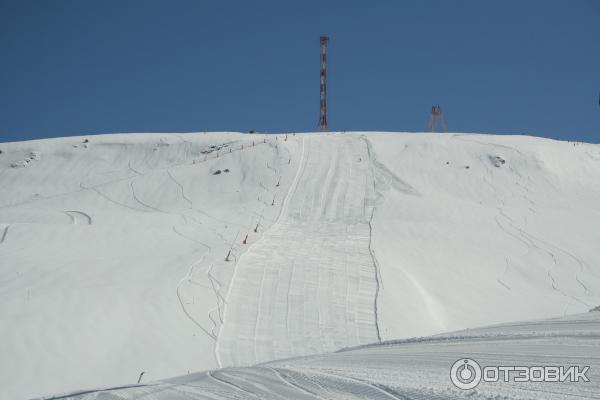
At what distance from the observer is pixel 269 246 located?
15.9m

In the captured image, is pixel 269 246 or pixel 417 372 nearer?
pixel 417 372

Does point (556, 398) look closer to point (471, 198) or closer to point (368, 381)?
point (368, 381)

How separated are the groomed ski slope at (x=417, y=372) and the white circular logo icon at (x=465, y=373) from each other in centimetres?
5

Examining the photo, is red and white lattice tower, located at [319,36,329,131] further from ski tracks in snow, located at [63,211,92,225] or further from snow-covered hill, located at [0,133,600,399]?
ski tracks in snow, located at [63,211,92,225]

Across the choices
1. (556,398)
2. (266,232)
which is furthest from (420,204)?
(556,398)

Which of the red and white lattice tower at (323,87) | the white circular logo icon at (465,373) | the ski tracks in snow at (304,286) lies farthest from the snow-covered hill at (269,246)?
the red and white lattice tower at (323,87)

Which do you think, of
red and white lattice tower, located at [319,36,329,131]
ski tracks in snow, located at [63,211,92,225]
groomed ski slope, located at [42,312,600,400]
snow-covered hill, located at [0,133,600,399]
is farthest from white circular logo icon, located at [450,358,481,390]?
red and white lattice tower, located at [319,36,329,131]

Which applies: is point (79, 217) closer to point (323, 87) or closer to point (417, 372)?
point (417, 372)

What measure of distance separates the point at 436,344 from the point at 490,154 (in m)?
23.8

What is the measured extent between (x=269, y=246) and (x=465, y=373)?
11745 millimetres

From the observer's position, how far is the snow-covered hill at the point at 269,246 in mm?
10336

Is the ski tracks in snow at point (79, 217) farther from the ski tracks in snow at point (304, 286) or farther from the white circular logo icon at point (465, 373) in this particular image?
the white circular logo icon at point (465, 373)

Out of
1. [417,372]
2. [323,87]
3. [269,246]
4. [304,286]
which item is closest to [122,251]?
[269,246]

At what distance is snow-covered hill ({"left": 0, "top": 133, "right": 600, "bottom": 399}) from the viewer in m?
10.3
